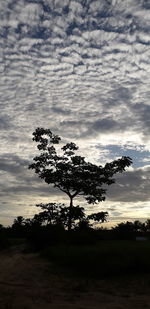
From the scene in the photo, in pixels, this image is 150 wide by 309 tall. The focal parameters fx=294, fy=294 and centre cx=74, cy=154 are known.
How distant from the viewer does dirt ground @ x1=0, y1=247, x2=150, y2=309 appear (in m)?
7.37

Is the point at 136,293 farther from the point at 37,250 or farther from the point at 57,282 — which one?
the point at 37,250

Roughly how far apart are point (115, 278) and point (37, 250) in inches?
384

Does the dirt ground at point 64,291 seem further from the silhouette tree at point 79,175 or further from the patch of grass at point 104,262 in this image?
the silhouette tree at point 79,175

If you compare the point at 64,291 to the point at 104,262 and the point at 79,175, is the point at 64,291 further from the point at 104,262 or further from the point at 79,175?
the point at 79,175

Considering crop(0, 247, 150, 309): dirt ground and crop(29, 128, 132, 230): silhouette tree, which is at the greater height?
crop(29, 128, 132, 230): silhouette tree

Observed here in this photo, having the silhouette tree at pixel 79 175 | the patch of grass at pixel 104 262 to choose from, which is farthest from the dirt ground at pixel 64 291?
the silhouette tree at pixel 79 175

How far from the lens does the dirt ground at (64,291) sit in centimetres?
737

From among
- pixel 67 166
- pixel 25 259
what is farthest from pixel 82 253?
pixel 67 166

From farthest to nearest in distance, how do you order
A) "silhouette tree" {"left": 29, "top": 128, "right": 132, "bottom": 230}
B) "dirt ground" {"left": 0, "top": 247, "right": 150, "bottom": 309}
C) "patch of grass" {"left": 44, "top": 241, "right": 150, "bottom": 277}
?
"silhouette tree" {"left": 29, "top": 128, "right": 132, "bottom": 230}
"patch of grass" {"left": 44, "top": 241, "right": 150, "bottom": 277}
"dirt ground" {"left": 0, "top": 247, "right": 150, "bottom": 309}

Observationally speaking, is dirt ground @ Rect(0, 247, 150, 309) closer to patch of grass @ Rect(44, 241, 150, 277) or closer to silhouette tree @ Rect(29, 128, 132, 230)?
patch of grass @ Rect(44, 241, 150, 277)

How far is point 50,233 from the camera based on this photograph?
19.6 meters

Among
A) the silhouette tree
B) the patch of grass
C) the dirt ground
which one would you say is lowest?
the dirt ground

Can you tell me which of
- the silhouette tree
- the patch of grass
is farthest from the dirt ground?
the silhouette tree

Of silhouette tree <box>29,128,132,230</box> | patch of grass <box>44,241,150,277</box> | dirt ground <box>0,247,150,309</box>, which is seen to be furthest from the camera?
silhouette tree <box>29,128,132,230</box>
